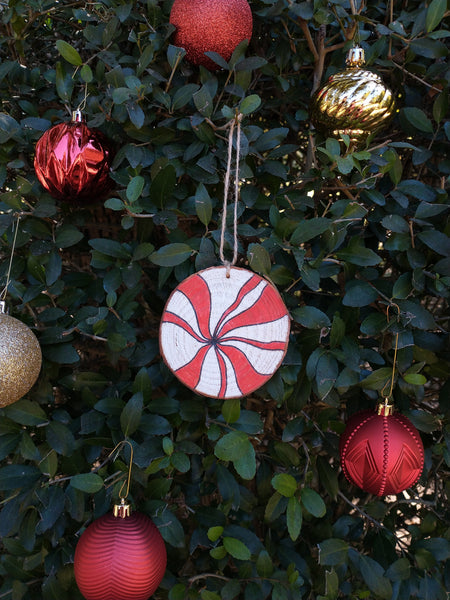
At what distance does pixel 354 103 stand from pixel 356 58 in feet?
0.39

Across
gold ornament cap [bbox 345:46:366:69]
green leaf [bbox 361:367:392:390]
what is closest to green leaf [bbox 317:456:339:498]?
green leaf [bbox 361:367:392:390]

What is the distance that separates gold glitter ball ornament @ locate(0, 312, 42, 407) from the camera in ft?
2.62

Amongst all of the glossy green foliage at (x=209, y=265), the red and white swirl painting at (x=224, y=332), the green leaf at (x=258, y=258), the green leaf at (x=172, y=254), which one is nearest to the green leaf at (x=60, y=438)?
the glossy green foliage at (x=209, y=265)

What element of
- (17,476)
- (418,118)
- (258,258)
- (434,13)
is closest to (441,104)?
(418,118)

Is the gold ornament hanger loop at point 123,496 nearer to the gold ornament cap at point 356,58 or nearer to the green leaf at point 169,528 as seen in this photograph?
the green leaf at point 169,528

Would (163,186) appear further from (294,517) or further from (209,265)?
(294,517)

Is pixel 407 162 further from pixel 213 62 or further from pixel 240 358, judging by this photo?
pixel 240 358

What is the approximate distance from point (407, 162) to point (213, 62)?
56 centimetres

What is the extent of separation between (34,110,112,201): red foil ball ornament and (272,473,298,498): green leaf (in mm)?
633

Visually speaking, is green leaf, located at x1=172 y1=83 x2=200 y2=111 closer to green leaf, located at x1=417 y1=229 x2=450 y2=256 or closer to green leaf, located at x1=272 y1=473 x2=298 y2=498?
green leaf, located at x1=417 y1=229 x2=450 y2=256

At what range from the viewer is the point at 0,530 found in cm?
94

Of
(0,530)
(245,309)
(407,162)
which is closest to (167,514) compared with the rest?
(0,530)

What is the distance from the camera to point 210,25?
87cm

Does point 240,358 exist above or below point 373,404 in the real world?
above
